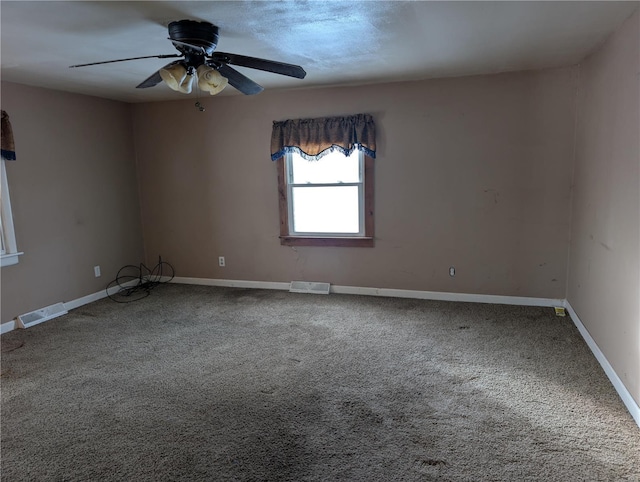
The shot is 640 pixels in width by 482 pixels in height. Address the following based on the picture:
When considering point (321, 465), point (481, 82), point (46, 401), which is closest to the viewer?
point (321, 465)

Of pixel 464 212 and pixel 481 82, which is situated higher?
pixel 481 82

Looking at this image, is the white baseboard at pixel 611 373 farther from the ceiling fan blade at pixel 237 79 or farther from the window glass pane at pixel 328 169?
the ceiling fan blade at pixel 237 79

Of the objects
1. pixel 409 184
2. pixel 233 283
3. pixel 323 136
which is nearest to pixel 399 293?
pixel 409 184

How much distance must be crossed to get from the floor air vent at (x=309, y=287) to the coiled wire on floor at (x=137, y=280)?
5.62 feet

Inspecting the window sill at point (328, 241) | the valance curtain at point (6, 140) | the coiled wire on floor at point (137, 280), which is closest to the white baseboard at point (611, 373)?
the window sill at point (328, 241)

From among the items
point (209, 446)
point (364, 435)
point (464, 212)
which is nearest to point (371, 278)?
point (464, 212)

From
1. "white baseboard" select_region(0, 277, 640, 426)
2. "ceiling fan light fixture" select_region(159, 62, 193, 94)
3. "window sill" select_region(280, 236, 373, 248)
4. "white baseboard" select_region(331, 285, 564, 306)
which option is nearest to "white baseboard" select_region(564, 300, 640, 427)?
"white baseboard" select_region(0, 277, 640, 426)

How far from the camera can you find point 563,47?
3.21 meters

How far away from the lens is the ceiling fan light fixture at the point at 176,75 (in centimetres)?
251

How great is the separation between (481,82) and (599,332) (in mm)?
2478

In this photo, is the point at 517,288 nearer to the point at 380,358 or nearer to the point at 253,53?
the point at 380,358

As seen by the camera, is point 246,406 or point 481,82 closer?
point 246,406

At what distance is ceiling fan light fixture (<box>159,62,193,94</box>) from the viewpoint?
8.23ft

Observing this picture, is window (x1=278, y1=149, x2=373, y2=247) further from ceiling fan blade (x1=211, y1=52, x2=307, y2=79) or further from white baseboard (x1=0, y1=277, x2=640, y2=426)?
ceiling fan blade (x1=211, y1=52, x2=307, y2=79)
